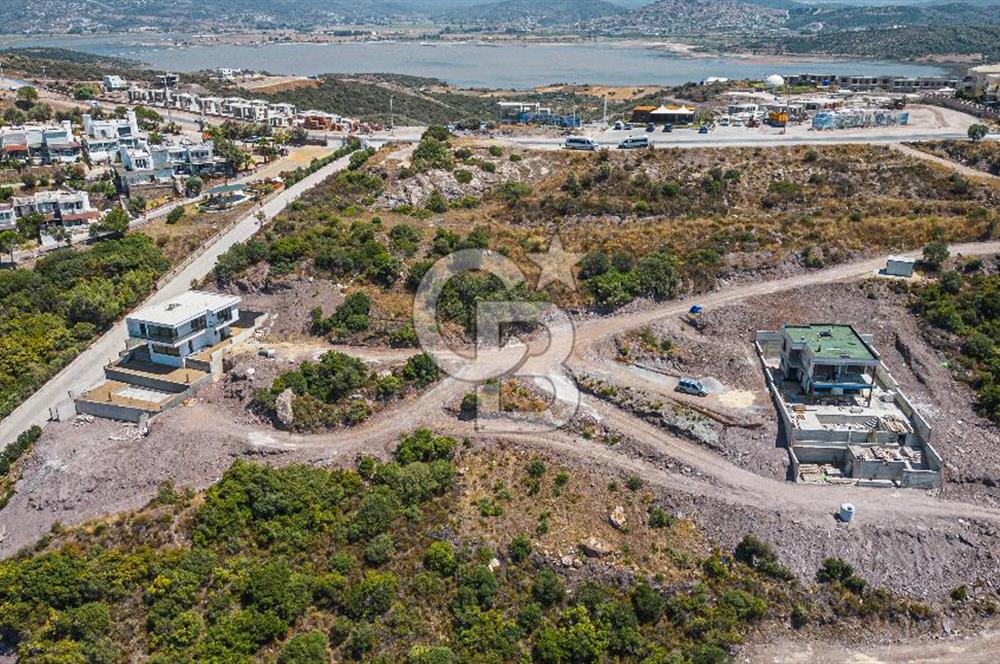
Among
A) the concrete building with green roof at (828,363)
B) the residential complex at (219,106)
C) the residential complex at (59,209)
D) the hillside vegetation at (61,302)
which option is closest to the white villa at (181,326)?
the hillside vegetation at (61,302)

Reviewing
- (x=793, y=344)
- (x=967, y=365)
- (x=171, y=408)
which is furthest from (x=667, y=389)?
(x=171, y=408)

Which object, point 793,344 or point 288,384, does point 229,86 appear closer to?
point 288,384

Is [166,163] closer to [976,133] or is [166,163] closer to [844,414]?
[844,414]

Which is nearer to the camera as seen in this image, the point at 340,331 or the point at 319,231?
the point at 340,331

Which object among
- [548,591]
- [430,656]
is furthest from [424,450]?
[430,656]

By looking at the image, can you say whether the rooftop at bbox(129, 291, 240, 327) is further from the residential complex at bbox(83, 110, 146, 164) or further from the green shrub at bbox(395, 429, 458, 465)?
the residential complex at bbox(83, 110, 146, 164)

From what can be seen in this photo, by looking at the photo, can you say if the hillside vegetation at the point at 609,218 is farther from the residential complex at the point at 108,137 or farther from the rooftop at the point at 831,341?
the residential complex at the point at 108,137

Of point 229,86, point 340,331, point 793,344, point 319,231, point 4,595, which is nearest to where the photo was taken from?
point 4,595
